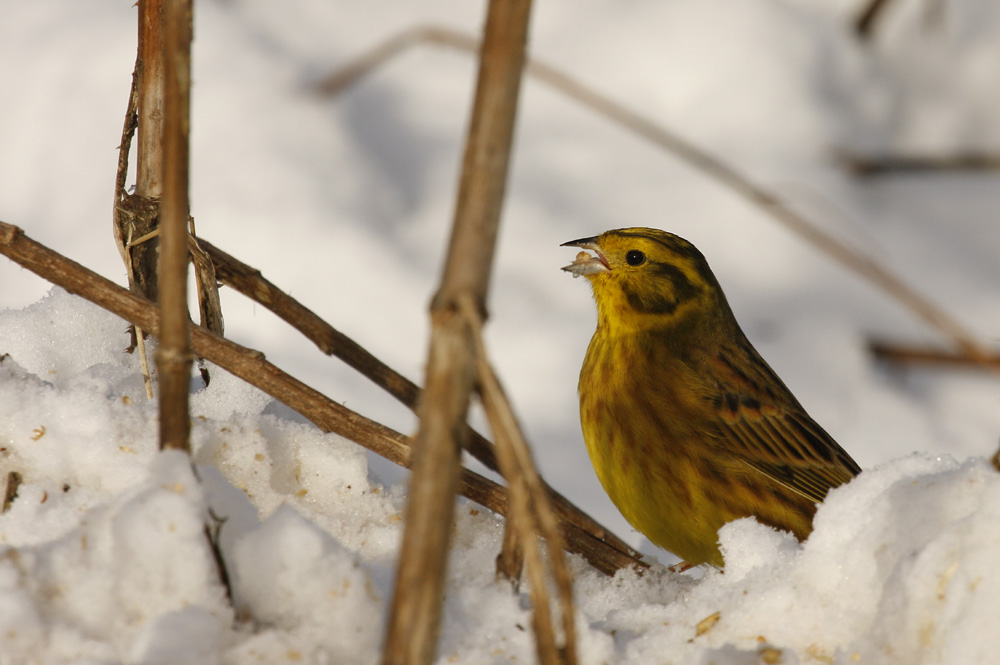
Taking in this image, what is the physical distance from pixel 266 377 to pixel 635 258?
1468 millimetres

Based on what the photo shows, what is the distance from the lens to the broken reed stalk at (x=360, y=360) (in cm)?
194

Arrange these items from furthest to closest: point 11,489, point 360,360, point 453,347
→ point 360,360
point 11,489
point 453,347

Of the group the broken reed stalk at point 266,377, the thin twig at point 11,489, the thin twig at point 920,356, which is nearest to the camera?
the thin twig at point 920,356

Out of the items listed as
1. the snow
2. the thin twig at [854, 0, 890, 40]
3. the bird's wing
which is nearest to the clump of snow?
the snow

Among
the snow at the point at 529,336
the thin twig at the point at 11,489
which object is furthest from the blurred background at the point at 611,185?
the thin twig at the point at 11,489

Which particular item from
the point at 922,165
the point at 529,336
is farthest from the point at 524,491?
the point at 529,336

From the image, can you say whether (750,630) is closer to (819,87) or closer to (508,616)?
(508,616)

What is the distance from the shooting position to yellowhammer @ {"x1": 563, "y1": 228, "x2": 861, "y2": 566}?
2627 mm

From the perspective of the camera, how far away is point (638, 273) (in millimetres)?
3045

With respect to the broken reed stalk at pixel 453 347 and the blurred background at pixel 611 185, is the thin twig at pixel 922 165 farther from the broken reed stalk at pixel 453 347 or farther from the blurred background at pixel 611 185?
the blurred background at pixel 611 185

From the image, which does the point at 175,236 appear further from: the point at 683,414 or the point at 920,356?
the point at 683,414

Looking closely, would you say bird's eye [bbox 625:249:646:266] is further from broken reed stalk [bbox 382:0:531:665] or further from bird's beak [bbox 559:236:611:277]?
broken reed stalk [bbox 382:0:531:665]

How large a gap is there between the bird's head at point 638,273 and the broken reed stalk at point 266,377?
1187 millimetres

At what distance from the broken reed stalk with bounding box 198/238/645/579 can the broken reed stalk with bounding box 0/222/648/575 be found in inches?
0.5
